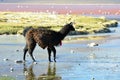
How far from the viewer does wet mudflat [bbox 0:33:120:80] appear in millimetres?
21531

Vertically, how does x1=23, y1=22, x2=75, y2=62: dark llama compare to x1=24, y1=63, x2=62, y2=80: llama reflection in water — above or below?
above

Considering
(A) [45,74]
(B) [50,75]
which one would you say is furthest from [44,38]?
(B) [50,75]

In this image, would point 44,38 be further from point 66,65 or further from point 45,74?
point 45,74

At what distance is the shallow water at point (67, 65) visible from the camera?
70.8 ft

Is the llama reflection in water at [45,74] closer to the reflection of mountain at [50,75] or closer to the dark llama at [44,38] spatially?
the reflection of mountain at [50,75]

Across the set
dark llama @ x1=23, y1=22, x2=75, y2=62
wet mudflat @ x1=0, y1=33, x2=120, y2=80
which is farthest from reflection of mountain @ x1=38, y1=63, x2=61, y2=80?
dark llama @ x1=23, y1=22, x2=75, y2=62

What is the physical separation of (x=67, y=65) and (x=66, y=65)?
→ 50 millimetres

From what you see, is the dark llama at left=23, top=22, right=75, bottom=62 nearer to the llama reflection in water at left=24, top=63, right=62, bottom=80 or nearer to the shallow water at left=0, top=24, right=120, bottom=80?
the shallow water at left=0, top=24, right=120, bottom=80

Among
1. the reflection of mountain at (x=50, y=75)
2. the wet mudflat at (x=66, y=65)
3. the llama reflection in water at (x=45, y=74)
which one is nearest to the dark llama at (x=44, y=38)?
the wet mudflat at (x=66, y=65)

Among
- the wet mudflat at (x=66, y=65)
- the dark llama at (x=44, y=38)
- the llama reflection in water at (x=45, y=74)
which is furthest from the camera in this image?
the dark llama at (x=44, y=38)

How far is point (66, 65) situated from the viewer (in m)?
24.9

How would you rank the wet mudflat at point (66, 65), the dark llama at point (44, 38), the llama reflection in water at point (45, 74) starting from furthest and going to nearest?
the dark llama at point (44, 38) < the wet mudflat at point (66, 65) < the llama reflection in water at point (45, 74)

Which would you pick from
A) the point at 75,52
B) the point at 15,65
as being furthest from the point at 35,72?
the point at 75,52

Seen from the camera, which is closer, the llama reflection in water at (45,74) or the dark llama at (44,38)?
the llama reflection in water at (45,74)
